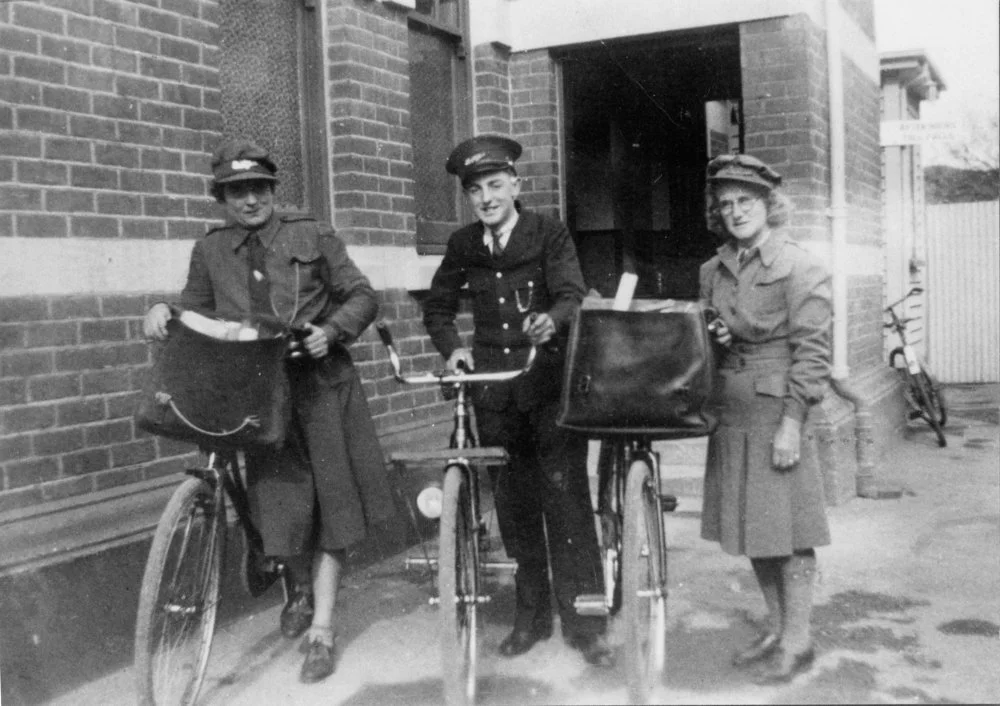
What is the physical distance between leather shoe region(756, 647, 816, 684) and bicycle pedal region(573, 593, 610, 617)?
662mm

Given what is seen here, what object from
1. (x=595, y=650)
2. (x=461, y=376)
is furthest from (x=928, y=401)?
(x=461, y=376)

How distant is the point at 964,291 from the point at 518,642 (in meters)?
12.7

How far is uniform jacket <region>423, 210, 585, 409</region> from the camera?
4407mm

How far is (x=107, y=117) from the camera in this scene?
4473 mm

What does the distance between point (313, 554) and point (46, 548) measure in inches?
39.7

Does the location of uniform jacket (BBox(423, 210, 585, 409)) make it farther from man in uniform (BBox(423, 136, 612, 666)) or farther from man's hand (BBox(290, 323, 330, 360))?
man's hand (BBox(290, 323, 330, 360))

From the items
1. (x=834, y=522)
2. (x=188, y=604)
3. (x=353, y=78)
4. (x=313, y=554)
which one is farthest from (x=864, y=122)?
(x=188, y=604)

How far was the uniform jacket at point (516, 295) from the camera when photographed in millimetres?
4407

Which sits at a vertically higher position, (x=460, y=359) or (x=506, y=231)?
(x=506, y=231)

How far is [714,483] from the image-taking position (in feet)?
14.0

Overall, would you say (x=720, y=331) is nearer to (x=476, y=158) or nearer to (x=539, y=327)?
(x=539, y=327)

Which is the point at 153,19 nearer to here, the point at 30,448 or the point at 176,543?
the point at 30,448

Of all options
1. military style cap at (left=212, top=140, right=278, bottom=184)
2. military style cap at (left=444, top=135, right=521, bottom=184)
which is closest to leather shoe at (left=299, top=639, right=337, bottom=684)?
military style cap at (left=212, top=140, right=278, bottom=184)

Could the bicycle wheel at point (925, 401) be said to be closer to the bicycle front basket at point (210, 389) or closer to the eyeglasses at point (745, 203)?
the eyeglasses at point (745, 203)
